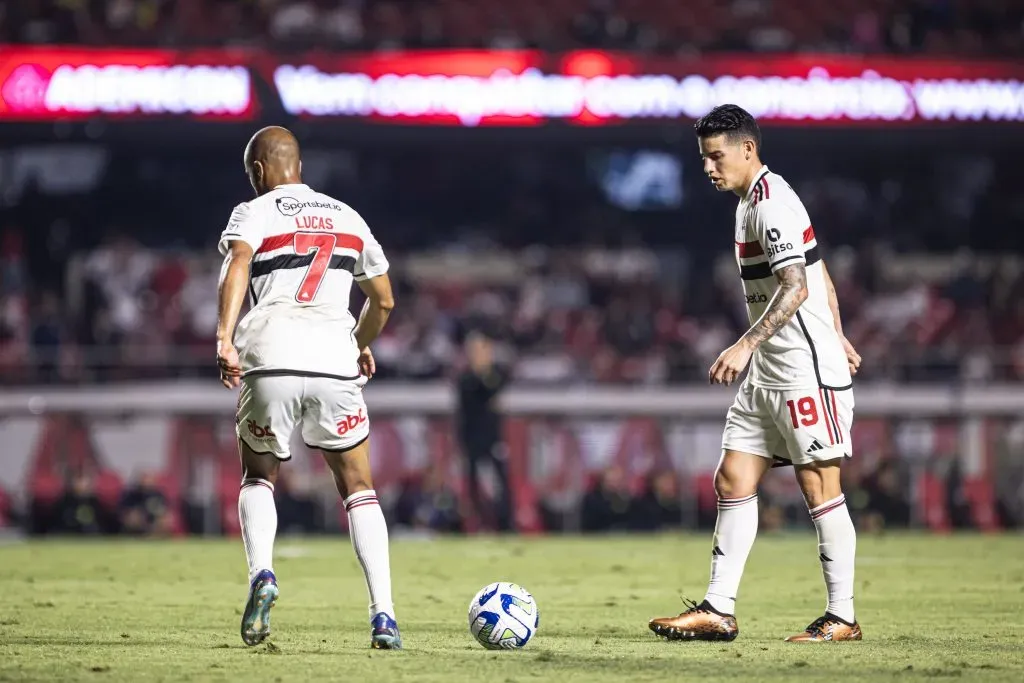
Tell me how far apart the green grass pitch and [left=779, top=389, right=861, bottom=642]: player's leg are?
192 millimetres

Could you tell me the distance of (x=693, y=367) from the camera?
781 inches

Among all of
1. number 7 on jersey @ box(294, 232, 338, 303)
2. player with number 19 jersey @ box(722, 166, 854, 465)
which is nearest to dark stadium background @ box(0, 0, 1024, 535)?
player with number 19 jersey @ box(722, 166, 854, 465)

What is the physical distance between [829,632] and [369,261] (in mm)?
2601

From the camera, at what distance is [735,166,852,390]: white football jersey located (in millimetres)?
6938

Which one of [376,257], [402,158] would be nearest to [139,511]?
[402,158]

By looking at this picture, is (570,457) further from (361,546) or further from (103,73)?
(361,546)

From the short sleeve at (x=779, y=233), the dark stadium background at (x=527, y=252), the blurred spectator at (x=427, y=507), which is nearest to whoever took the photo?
the short sleeve at (x=779, y=233)

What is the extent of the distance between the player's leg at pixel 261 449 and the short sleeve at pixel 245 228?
572 millimetres

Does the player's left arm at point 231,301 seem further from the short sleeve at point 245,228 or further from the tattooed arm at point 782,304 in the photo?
the tattooed arm at point 782,304

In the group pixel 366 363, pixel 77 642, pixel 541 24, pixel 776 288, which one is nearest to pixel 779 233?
pixel 776 288

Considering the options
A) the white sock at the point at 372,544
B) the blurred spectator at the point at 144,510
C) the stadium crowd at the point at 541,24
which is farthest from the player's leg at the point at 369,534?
the stadium crowd at the point at 541,24

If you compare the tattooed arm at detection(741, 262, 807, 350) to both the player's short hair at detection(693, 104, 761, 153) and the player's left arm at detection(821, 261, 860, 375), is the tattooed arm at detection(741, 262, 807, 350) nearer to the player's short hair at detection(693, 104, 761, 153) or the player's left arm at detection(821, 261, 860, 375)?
the player's left arm at detection(821, 261, 860, 375)

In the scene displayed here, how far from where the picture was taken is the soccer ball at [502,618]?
6.59 m

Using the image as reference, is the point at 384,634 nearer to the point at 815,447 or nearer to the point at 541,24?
the point at 815,447
